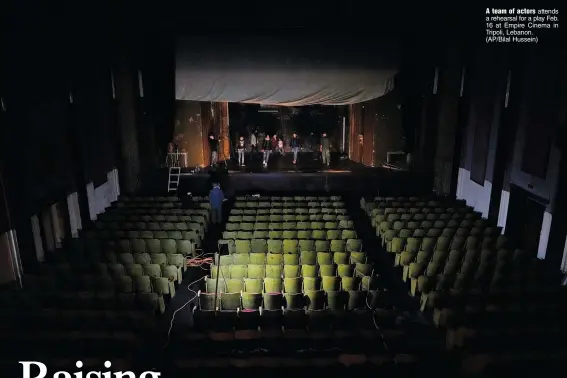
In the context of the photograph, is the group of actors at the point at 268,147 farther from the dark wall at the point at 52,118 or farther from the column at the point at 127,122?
the dark wall at the point at 52,118

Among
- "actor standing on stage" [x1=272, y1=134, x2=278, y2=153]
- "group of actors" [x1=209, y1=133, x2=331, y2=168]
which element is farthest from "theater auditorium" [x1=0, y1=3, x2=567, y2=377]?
"actor standing on stage" [x1=272, y1=134, x2=278, y2=153]

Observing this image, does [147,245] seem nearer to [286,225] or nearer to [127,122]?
[286,225]

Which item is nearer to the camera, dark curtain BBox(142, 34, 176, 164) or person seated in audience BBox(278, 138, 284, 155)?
dark curtain BBox(142, 34, 176, 164)

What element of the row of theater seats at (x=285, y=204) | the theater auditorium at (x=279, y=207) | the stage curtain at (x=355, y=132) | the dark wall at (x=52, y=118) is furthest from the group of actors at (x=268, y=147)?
the row of theater seats at (x=285, y=204)

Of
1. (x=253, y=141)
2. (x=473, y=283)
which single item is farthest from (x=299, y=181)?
(x=473, y=283)

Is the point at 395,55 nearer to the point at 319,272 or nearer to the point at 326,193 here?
the point at 326,193

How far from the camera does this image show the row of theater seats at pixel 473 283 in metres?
5.28

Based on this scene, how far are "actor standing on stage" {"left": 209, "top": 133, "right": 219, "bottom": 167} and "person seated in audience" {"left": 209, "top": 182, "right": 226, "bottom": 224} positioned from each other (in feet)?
16.7

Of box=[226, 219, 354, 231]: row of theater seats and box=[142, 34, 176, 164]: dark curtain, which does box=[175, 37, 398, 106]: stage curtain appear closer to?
box=[142, 34, 176, 164]: dark curtain

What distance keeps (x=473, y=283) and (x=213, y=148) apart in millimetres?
11987

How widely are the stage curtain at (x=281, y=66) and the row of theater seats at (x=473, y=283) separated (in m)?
4.92

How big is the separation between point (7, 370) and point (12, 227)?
419 cm

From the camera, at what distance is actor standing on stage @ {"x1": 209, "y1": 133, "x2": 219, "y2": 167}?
54.1 feet

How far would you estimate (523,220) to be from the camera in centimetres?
1006
